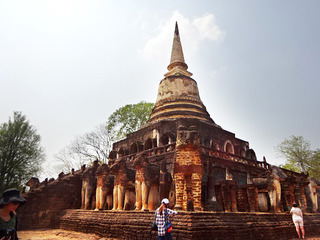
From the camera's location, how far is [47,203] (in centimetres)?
1502

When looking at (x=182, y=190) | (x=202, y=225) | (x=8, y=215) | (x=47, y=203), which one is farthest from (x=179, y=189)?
(x=47, y=203)

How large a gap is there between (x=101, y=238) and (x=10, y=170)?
17.5 meters

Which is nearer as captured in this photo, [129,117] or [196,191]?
[196,191]

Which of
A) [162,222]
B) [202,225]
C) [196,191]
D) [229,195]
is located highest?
[196,191]

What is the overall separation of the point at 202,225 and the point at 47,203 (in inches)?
451

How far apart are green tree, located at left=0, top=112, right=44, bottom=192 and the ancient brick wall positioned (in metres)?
9.54

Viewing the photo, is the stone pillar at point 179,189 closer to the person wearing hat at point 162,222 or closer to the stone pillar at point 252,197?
the person wearing hat at point 162,222

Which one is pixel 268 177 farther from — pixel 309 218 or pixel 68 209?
pixel 68 209

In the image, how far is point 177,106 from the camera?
802 inches

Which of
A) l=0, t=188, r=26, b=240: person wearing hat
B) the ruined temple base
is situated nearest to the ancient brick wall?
the ruined temple base

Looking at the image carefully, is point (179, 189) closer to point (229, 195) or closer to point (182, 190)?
point (182, 190)

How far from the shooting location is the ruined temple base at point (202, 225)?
23.1 ft

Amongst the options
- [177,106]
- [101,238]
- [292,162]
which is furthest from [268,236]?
[292,162]

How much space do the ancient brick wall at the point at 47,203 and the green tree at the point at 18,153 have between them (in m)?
9.54
